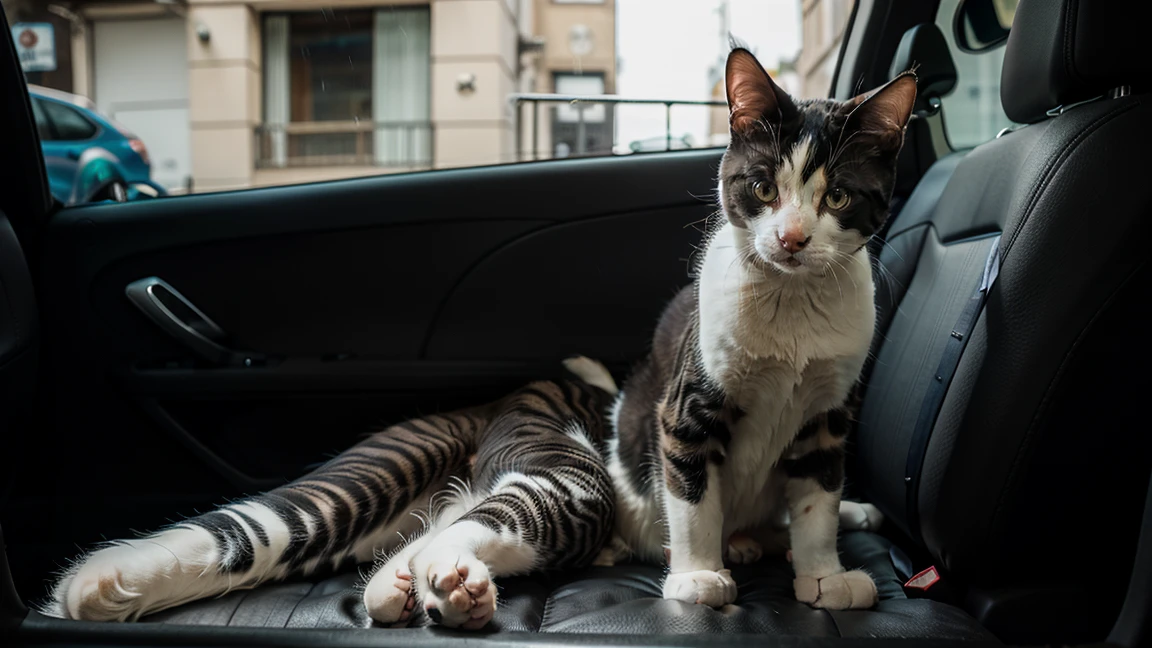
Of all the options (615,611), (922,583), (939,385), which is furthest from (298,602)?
(939,385)

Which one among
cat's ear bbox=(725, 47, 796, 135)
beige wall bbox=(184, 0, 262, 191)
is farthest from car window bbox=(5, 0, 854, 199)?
cat's ear bbox=(725, 47, 796, 135)

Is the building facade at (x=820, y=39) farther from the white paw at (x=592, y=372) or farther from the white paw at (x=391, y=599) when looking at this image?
the white paw at (x=391, y=599)

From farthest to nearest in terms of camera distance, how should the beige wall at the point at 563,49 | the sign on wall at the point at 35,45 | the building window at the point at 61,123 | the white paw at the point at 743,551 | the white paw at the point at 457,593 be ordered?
the beige wall at the point at 563,49, the building window at the point at 61,123, the sign on wall at the point at 35,45, the white paw at the point at 743,551, the white paw at the point at 457,593

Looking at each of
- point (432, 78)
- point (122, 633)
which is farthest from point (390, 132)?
point (122, 633)

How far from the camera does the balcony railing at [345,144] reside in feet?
7.45

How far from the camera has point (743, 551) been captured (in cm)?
174

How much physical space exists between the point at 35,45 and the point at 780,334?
1.91 metres

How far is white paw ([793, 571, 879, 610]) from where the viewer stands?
1.44 meters

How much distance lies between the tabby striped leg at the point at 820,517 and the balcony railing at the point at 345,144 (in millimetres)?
1234

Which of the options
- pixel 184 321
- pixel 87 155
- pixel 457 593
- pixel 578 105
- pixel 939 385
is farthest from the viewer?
pixel 578 105

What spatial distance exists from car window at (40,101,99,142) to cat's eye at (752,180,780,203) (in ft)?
5.84

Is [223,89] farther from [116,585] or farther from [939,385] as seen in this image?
[939,385]

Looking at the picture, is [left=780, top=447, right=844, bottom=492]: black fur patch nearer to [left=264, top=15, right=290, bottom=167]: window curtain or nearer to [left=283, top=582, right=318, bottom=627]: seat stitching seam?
[left=283, top=582, right=318, bottom=627]: seat stitching seam

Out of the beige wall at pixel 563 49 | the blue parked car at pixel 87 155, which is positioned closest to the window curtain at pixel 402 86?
the beige wall at pixel 563 49
